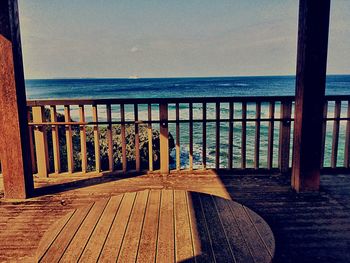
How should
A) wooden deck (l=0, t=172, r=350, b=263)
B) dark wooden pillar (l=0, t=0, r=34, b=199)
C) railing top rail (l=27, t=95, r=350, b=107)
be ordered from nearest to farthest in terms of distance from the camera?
wooden deck (l=0, t=172, r=350, b=263) < dark wooden pillar (l=0, t=0, r=34, b=199) < railing top rail (l=27, t=95, r=350, b=107)

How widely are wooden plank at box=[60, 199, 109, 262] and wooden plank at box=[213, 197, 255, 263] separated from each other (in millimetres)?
781

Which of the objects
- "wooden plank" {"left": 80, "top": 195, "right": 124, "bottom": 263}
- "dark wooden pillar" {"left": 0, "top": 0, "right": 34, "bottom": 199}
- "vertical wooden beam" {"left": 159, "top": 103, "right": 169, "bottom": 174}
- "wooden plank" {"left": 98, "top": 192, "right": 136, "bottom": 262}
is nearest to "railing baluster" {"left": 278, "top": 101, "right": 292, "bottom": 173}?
"vertical wooden beam" {"left": 159, "top": 103, "right": 169, "bottom": 174}

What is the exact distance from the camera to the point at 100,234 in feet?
5.74

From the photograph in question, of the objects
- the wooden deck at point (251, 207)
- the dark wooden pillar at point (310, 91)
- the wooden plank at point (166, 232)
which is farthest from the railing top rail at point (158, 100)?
the wooden plank at point (166, 232)

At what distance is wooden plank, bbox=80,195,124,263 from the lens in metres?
1.52

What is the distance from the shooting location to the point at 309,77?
10.3 feet

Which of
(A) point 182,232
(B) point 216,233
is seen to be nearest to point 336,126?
(B) point 216,233

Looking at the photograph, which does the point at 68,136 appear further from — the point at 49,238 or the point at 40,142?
the point at 49,238

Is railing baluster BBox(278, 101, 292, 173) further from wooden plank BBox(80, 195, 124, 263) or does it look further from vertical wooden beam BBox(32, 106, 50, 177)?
vertical wooden beam BBox(32, 106, 50, 177)

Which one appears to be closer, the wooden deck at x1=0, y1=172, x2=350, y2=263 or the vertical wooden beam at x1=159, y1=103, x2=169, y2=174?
the wooden deck at x1=0, y1=172, x2=350, y2=263

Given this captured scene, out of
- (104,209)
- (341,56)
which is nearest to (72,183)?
(104,209)

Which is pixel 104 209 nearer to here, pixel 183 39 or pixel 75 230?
pixel 75 230

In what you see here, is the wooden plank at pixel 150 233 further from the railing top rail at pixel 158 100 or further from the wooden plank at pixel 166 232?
the railing top rail at pixel 158 100

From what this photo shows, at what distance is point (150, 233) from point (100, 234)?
29 cm
